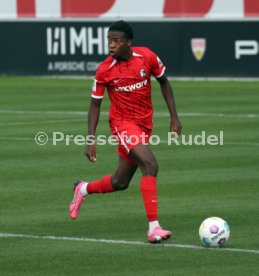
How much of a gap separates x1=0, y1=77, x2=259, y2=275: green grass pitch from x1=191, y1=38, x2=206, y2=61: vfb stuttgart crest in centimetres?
911

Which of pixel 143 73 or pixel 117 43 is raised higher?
pixel 117 43

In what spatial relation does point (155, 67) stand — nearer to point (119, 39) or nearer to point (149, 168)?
point (119, 39)

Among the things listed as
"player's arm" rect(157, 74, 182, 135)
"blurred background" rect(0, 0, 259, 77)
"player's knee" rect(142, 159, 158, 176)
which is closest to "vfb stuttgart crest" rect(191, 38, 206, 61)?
"blurred background" rect(0, 0, 259, 77)

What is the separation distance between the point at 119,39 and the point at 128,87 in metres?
0.51

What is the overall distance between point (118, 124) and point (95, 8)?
978 inches

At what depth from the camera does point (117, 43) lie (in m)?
11.8

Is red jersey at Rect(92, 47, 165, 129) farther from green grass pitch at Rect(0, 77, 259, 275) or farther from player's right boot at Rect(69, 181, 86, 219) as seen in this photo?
green grass pitch at Rect(0, 77, 259, 275)

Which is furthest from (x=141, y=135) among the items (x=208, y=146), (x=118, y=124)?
(x=208, y=146)

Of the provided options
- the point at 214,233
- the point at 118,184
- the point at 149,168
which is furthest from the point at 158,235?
the point at 118,184

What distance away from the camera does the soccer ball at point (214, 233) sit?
1096 centimetres

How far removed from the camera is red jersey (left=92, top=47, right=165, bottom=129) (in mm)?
11992

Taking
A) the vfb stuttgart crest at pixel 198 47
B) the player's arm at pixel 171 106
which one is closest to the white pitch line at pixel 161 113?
the vfb stuttgart crest at pixel 198 47

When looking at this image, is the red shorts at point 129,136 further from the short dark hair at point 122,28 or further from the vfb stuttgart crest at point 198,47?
the vfb stuttgart crest at point 198,47

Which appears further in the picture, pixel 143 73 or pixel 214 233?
pixel 143 73
